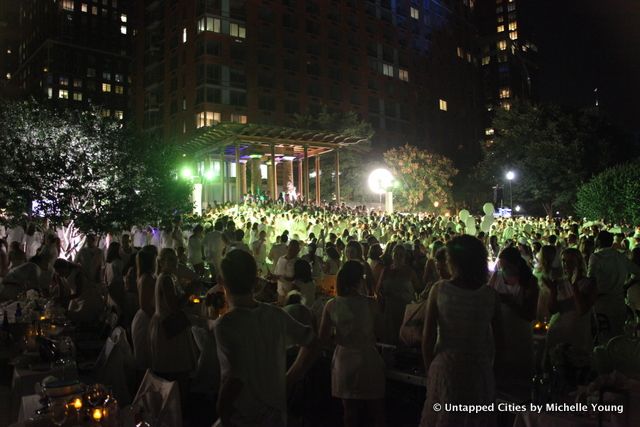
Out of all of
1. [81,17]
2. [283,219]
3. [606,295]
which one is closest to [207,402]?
[606,295]

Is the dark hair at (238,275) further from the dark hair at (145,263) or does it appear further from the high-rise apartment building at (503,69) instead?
the high-rise apartment building at (503,69)

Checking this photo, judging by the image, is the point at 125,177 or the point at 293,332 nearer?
the point at 293,332

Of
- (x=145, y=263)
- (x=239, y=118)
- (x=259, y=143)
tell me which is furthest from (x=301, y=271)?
(x=239, y=118)

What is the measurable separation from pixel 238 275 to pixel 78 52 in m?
116

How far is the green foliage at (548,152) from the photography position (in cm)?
4466

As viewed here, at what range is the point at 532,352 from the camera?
15.0 feet

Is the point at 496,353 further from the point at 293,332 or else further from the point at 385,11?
the point at 385,11

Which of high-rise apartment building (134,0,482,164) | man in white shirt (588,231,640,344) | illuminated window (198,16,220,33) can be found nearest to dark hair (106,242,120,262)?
man in white shirt (588,231,640,344)

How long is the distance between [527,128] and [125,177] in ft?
129

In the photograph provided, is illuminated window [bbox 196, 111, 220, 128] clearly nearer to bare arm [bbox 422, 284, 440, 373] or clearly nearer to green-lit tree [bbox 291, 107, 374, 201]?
green-lit tree [bbox 291, 107, 374, 201]

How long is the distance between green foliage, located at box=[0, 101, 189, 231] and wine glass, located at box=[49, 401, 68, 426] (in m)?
13.9

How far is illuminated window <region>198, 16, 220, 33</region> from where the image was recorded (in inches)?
2127

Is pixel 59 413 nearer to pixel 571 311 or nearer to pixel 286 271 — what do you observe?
pixel 571 311

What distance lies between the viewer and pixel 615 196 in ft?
104
